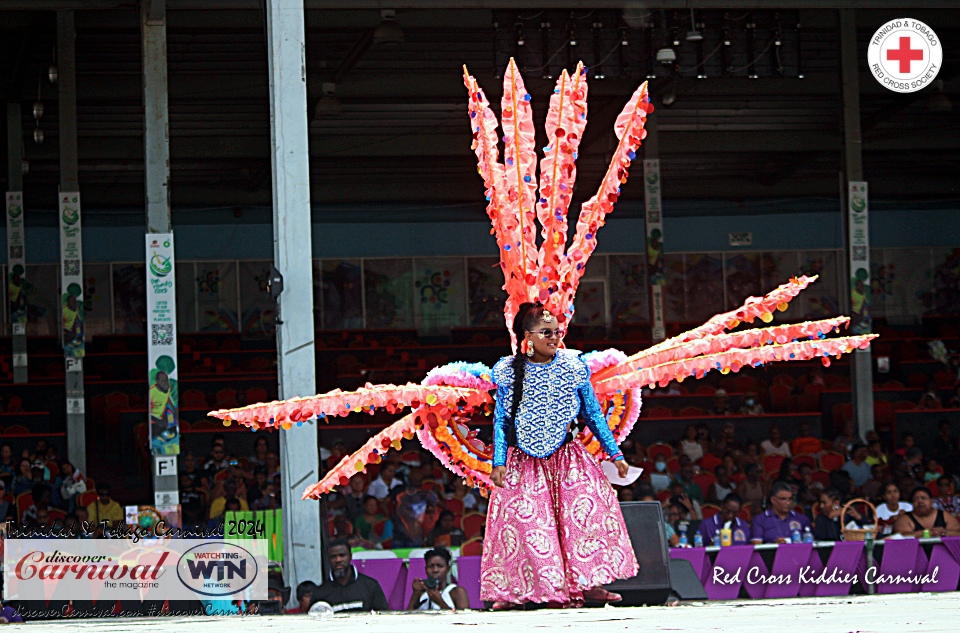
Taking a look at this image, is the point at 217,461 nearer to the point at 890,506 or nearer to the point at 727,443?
the point at 727,443

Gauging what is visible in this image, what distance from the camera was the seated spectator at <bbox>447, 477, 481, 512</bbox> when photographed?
1185 centimetres

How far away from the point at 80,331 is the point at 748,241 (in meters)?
16.8

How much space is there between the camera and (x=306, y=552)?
337 inches

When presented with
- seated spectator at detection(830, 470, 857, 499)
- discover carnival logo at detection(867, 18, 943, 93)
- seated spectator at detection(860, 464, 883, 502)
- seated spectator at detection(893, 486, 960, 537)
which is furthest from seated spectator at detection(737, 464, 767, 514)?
discover carnival logo at detection(867, 18, 943, 93)

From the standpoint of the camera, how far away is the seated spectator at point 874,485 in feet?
41.2

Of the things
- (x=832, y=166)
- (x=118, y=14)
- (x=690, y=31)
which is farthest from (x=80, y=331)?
(x=832, y=166)

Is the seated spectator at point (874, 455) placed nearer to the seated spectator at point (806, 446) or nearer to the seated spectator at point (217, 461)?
the seated spectator at point (806, 446)

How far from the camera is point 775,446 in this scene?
587 inches

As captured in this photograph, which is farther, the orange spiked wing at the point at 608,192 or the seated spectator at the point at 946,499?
the seated spectator at the point at 946,499

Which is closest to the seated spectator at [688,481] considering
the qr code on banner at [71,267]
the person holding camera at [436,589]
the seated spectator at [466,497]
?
the seated spectator at [466,497]

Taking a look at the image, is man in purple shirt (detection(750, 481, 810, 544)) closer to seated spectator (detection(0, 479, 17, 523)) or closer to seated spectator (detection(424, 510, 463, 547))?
seated spectator (detection(424, 510, 463, 547))

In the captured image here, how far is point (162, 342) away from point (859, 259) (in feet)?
26.8

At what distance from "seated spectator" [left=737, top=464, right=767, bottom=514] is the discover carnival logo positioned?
402cm

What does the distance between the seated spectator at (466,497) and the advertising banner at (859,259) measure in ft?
17.2
